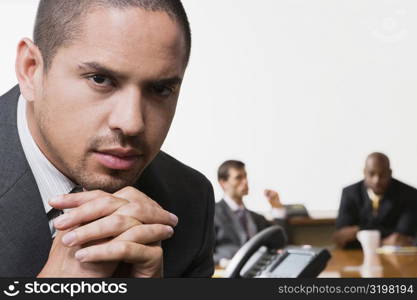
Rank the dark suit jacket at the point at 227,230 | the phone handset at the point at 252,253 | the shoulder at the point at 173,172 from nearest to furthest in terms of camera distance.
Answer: the shoulder at the point at 173,172 < the phone handset at the point at 252,253 < the dark suit jacket at the point at 227,230

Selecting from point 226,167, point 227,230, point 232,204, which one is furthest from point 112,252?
point 226,167

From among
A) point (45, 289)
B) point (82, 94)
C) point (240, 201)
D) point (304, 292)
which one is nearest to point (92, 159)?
point (82, 94)

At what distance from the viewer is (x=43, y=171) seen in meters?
0.91

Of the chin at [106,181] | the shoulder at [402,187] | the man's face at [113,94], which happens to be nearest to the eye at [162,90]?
the man's face at [113,94]

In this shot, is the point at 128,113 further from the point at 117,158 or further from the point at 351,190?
the point at 351,190

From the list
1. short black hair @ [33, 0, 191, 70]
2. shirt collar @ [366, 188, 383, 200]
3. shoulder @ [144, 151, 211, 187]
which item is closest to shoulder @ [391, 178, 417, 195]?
shirt collar @ [366, 188, 383, 200]

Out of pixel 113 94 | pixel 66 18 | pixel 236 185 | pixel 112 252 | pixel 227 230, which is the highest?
pixel 66 18

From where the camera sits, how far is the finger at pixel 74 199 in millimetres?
757

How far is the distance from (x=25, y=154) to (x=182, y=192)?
298 mm

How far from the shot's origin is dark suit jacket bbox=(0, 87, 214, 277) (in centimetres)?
83

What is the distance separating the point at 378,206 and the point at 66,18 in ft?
8.09

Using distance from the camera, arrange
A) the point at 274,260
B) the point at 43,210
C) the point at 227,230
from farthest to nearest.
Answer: the point at 227,230 < the point at 274,260 < the point at 43,210

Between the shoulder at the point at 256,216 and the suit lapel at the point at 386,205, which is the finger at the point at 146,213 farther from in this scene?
the suit lapel at the point at 386,205

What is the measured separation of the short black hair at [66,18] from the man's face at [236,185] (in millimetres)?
2060
